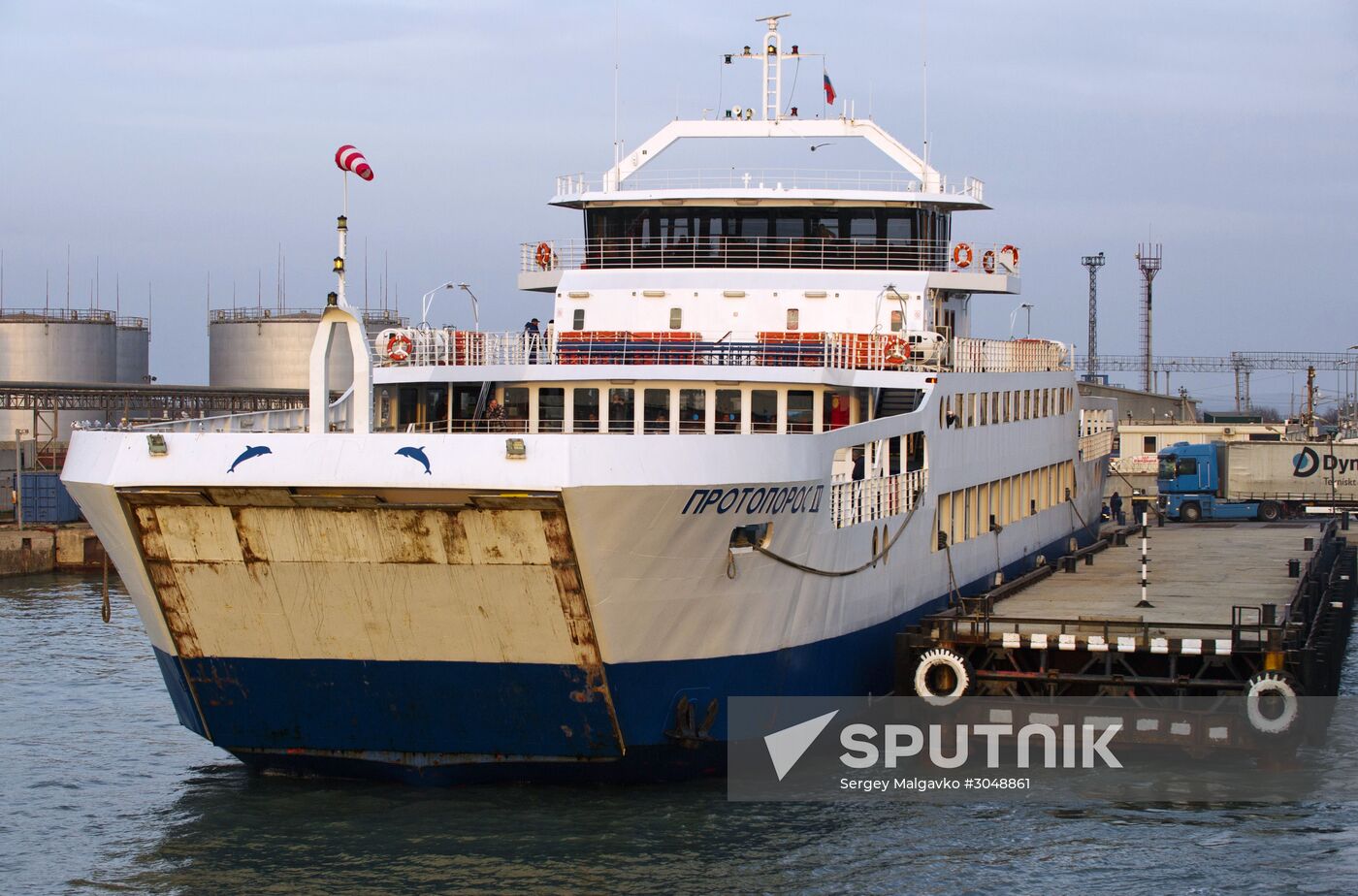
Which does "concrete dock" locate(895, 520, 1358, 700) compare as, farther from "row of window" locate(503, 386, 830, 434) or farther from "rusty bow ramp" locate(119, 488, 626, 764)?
"rusty bow ramp" locate(119, 488, 626, 764)

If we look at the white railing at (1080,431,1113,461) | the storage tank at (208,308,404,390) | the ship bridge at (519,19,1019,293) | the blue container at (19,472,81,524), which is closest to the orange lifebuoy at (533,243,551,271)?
the ship bridge at (519,19,1019,293)

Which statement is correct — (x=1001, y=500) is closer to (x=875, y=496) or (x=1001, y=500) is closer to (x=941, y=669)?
(x=875, y=496)

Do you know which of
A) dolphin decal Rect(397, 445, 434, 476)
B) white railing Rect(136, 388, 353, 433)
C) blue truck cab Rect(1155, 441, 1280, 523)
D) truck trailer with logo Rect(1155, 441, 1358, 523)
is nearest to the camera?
dolphin decal Rect(397, 445, 434, 476)

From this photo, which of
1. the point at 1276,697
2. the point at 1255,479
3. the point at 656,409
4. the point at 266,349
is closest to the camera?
the point at 1276,697


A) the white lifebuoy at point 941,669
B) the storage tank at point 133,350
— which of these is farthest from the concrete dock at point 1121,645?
the storage tank at point 133,350

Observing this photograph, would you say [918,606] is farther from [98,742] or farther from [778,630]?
[98,742]

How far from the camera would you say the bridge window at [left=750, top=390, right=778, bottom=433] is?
24.0 metres

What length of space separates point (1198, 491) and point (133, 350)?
48.5m

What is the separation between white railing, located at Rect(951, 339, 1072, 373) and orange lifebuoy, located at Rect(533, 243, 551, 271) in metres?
7.02

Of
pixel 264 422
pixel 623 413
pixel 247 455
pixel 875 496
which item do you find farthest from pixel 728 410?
pixel 247 455

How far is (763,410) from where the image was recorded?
78.9 ft

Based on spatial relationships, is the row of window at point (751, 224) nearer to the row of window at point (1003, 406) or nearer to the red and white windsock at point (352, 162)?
the row of window at point (1003, 406)

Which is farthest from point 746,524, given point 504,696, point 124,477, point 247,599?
point 124,477

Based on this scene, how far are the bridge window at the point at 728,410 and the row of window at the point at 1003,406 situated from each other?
3509mm
